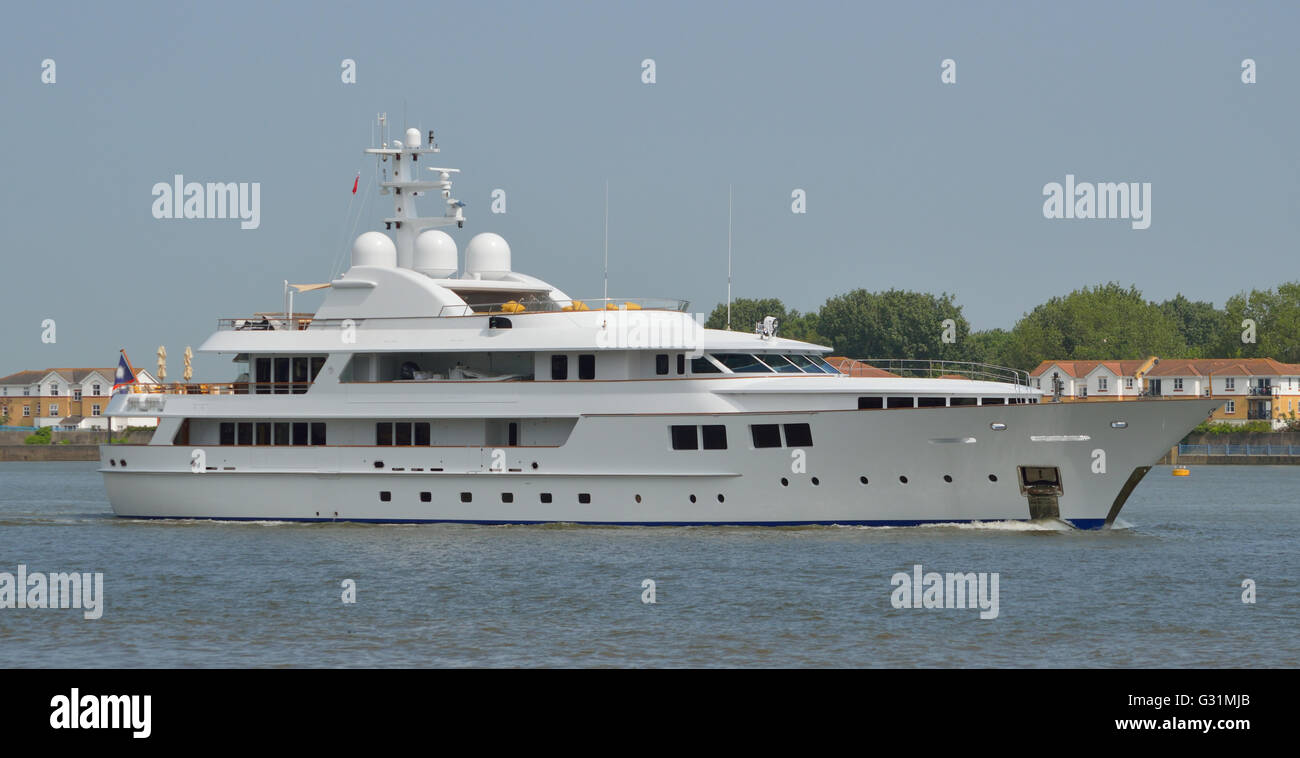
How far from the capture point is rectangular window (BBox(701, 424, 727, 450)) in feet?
104

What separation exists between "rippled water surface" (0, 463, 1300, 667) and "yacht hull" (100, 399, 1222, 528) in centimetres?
46

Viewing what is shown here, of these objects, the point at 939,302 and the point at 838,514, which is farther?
the point at 939,302

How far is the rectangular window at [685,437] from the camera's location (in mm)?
31750

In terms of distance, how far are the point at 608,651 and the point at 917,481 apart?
502 inches

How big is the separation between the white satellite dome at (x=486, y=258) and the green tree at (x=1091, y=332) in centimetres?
8830

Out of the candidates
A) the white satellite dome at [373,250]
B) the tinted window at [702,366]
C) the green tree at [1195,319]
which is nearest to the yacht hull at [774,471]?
the tinted window at [702,366]

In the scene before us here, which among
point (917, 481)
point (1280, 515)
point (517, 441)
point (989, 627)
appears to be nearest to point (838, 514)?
point (917, 481)

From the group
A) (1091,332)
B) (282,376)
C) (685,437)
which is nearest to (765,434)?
(685,437)

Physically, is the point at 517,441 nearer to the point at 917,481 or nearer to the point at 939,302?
the point at 917,481

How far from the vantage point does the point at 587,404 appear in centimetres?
3253

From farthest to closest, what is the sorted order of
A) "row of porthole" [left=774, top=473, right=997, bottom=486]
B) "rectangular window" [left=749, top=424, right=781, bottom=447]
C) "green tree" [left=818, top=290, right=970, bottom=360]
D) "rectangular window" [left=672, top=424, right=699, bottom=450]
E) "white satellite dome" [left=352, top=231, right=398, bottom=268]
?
"green tree" [left=818, top=290, right=970, bottom=360], "white satellite dome" [left=352, top=231, right=398, bottom=268], "rectangular window" [left=672, top=424, right=699, bottom=450], "rectangular window" [left=749, top=424, right=781, bottom=447], "row of porthole" [left=774, top=473, right=997, bottom=486]

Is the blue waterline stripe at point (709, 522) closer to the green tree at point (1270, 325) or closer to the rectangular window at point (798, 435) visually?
the rectangular window at point (798, 435)

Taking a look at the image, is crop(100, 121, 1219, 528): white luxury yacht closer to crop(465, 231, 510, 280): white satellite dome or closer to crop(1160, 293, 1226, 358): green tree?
crop(465, 231, 510, 280): white satellite dome

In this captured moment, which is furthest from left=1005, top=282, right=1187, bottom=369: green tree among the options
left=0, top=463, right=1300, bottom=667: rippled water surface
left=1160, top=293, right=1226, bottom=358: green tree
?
left=0, top=463, right=1300, bottom=667: rippled water surface
